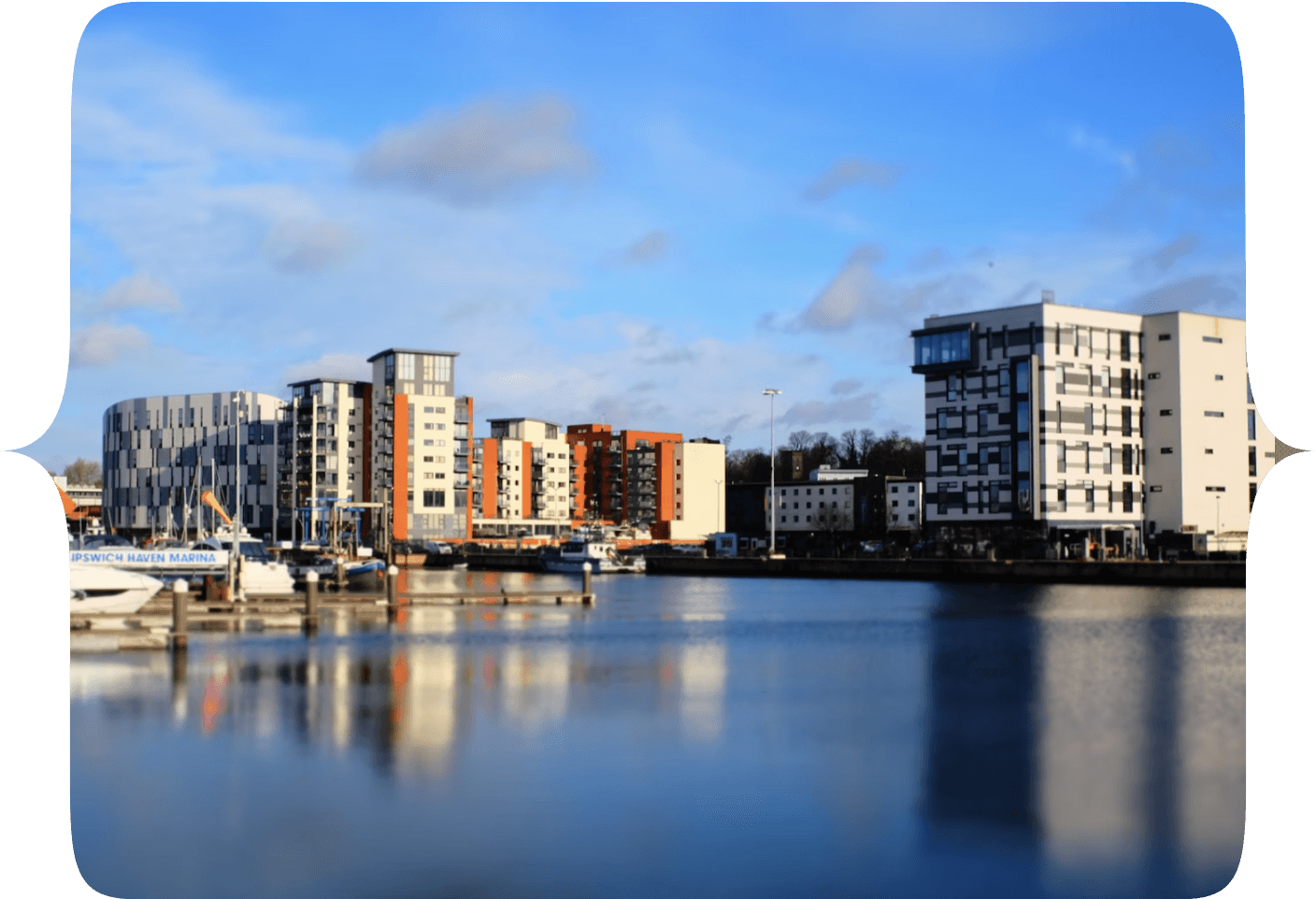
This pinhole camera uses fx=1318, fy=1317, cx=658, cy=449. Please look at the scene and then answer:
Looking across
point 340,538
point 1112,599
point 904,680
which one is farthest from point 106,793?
point 340,538

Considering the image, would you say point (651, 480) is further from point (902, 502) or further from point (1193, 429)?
point (1193, 429)

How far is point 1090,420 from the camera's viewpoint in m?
77.7

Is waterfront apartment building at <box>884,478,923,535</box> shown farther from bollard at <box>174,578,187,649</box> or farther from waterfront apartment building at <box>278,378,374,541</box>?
bollard at <box>174,578,187,649</box>

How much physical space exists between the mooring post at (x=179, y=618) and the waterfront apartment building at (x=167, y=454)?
88.5 m

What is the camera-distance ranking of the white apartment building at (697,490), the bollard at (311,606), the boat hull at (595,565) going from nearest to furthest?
the bollard at (311,606) < the boat hull at (595,565) < the white apartment building at (697,490)

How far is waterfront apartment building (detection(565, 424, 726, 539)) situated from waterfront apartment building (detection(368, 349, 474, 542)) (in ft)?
101

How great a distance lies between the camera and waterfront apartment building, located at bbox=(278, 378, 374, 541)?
121000 millimetres

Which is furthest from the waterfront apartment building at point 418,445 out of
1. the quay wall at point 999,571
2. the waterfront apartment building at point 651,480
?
the quay wall at point 999,571

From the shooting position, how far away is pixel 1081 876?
10078 mm

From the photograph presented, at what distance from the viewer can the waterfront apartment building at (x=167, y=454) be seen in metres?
115

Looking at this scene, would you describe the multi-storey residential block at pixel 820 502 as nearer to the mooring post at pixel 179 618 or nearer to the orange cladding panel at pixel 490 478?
the orange cladding panel at pixel 490 478

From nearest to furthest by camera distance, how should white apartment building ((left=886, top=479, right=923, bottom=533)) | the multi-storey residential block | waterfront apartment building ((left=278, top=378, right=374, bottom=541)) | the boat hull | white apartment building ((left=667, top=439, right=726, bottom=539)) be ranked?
the boat hull
waterfront apartment building ((left=278, top=378, right=374, bottom=541))
white apartment building ((left=886, top=479, right=923, bottom=533))
the multi-storey residential block
white apartment building ((left=667, top=439, right=726, bottom=539))

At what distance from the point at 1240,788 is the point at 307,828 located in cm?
880

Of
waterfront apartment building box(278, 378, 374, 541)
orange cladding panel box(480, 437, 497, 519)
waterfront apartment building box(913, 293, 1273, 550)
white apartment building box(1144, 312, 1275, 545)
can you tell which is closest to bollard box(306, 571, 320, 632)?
waterfront apartment building box(913, 293, 1273, 550)
